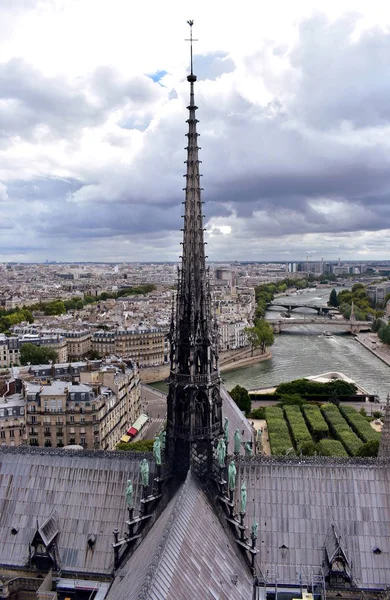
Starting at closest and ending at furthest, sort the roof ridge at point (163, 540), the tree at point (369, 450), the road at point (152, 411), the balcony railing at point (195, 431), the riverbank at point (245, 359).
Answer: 1. the roof ridge at point (163, 540)
2. the balcony railing at point (195, 431)
3. the tree at point (369, 450)
4. the road at point (152, 411)
5. the riverbank at point (245, 359)

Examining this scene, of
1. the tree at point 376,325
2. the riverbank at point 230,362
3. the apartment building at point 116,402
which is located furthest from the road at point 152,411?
the tree at point 376,325

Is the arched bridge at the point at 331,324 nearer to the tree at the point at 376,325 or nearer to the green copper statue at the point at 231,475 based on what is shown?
the tree at the point at 376,325

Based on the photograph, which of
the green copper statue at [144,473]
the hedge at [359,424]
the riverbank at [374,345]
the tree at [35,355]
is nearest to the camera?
the green copper statue at [144,473]

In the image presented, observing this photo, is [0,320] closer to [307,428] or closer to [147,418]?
[147,418]

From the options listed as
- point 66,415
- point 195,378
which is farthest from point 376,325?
point 195,378

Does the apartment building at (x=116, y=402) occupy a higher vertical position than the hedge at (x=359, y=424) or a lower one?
higher

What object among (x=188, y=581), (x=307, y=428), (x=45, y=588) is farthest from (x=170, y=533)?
(x=307, y=428)
